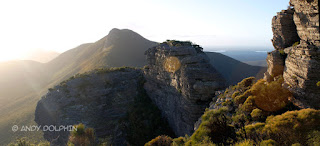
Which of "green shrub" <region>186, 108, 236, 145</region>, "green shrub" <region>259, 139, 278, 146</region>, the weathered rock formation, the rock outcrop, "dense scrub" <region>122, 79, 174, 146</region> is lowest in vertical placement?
"dense scrub" <region>122, 79, 174, 146</region>

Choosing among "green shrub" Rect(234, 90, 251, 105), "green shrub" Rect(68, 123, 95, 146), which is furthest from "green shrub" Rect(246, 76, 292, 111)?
"green shrub" Rect(68, 123, 95, 146)

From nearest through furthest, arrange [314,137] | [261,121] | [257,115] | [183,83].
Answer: [314,137], [261,121], [257,115], [183,83]

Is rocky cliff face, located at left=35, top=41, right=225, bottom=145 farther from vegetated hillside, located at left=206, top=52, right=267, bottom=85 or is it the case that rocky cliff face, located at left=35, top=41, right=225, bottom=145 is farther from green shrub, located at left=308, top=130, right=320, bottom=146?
vegetated hillside, located at left=206, top=52, right=267, bottom=85

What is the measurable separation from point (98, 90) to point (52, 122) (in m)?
11.9

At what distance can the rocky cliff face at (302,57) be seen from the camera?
12.2 m

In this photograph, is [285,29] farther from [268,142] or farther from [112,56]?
[112,56]

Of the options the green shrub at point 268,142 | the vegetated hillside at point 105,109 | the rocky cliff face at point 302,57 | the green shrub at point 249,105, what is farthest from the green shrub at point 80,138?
the rocky cliff face at point 302,57

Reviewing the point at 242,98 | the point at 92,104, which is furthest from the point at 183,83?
the point at 92,104

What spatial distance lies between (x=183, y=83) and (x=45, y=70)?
429 feet

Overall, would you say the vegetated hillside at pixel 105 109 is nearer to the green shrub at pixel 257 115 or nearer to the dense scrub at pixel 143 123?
the dense scrub at pixel 143 123

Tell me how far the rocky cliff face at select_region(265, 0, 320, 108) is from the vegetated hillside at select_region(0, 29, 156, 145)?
65.8 metres

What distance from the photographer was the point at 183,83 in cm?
2767

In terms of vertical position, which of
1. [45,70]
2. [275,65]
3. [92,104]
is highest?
[275,65]

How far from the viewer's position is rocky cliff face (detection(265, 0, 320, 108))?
39.9 ft
